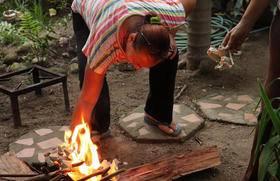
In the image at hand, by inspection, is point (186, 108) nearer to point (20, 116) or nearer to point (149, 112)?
point (149, 112)

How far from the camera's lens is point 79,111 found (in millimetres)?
2768

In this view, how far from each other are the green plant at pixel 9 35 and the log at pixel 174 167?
3.80 meters

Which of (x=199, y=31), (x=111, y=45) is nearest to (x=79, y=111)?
(x=111, y=45)

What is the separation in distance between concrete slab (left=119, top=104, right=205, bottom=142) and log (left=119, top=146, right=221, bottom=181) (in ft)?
1.96

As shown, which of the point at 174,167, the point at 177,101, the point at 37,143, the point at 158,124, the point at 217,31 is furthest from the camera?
the point at 217,31

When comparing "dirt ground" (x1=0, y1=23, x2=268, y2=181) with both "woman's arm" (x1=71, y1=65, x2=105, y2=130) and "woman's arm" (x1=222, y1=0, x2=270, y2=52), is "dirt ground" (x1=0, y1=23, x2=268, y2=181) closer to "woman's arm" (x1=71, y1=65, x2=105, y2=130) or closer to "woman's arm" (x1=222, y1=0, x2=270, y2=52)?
"woman's arm" (x1=71, y1=65, x2=105, y2=130)

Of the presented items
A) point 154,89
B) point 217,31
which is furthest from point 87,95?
point 217,31

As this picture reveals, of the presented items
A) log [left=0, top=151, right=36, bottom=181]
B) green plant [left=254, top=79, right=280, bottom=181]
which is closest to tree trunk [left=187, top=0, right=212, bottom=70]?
green plant [left=254, top=79, right=280, bottom=181]

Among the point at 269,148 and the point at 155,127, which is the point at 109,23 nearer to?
the point at 269,148

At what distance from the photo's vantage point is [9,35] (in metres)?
6.19

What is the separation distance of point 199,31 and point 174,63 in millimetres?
1708

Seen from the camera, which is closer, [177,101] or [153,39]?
[153,39]

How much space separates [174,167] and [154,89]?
0.91m

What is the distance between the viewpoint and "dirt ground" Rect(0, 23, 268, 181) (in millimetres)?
3514
